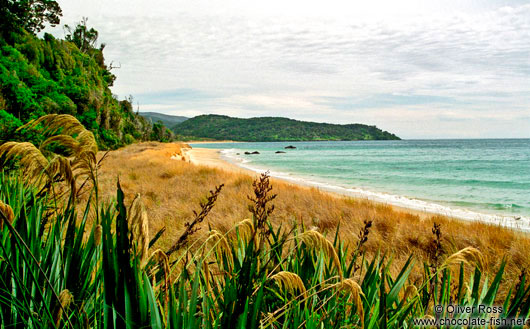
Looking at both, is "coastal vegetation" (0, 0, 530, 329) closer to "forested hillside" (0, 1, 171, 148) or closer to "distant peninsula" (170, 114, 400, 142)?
"forested hillside" (0, 1, 171, 148)

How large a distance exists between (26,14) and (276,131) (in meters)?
140

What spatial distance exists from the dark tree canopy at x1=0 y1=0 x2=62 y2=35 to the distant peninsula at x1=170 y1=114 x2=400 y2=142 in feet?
412

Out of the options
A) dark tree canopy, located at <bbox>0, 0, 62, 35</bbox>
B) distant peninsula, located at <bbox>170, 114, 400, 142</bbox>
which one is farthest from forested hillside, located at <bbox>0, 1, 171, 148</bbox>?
distant peninsula, located at <bbox>170, 114, 400, 142</bbox>

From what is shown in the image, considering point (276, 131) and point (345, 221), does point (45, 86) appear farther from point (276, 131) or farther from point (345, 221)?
point (276, 131)

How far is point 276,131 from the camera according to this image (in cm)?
16625

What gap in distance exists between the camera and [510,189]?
17.7 metres

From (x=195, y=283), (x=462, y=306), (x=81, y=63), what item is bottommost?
(x=462, y=306)

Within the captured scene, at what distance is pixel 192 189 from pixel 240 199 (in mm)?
2222

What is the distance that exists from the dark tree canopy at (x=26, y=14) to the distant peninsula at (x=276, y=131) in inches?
4941

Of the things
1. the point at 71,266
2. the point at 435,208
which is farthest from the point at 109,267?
the point at 435,208

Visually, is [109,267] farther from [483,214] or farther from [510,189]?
[510,189]

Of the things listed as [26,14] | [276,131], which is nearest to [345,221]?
[26,14]

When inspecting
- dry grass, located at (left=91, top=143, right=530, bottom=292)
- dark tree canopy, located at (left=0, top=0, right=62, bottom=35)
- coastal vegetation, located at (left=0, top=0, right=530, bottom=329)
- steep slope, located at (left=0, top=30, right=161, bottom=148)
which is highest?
dark tree canopy, located at (left=0, top=0, right=62, bottom=35)

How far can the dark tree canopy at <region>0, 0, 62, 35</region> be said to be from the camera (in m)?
24.3
